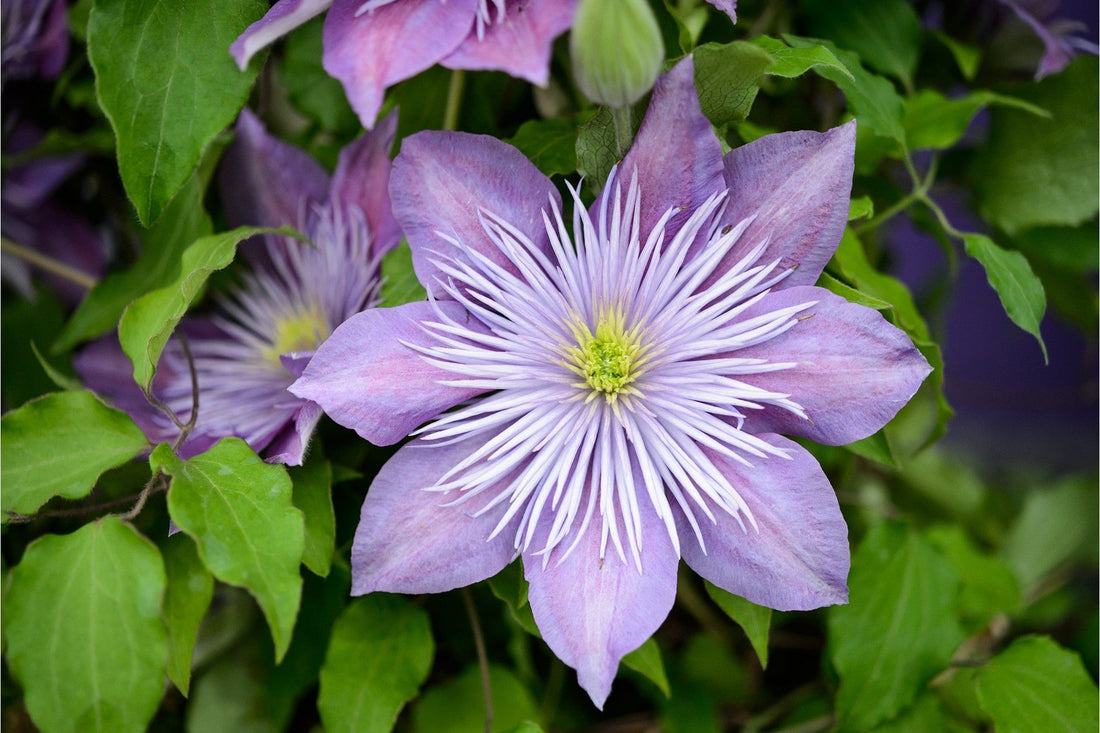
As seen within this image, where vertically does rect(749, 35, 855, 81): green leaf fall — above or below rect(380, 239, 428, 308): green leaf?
above

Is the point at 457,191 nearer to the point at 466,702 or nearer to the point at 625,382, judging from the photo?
the point at 625,382

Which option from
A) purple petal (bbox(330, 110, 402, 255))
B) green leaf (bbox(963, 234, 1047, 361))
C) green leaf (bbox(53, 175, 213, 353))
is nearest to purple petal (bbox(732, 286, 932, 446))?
green leaf (bbox(963, 234, 1047, 361))

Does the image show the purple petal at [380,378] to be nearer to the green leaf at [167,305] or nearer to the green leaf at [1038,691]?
the green leaf at [167,305]

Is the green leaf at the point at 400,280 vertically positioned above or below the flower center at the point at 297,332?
above

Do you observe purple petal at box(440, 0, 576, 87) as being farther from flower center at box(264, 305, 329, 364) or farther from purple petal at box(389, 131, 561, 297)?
flower center at box(264, 305, 329, 364)

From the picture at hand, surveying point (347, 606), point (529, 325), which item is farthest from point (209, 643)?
point (529, 325)

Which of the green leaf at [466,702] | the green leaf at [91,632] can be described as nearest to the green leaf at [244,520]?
the green leaf at [91,632]

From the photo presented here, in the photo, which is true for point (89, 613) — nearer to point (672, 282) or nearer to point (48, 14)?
point (672, 282)

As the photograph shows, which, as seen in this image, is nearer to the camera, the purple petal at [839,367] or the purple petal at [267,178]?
the purple petal at [839,367]
